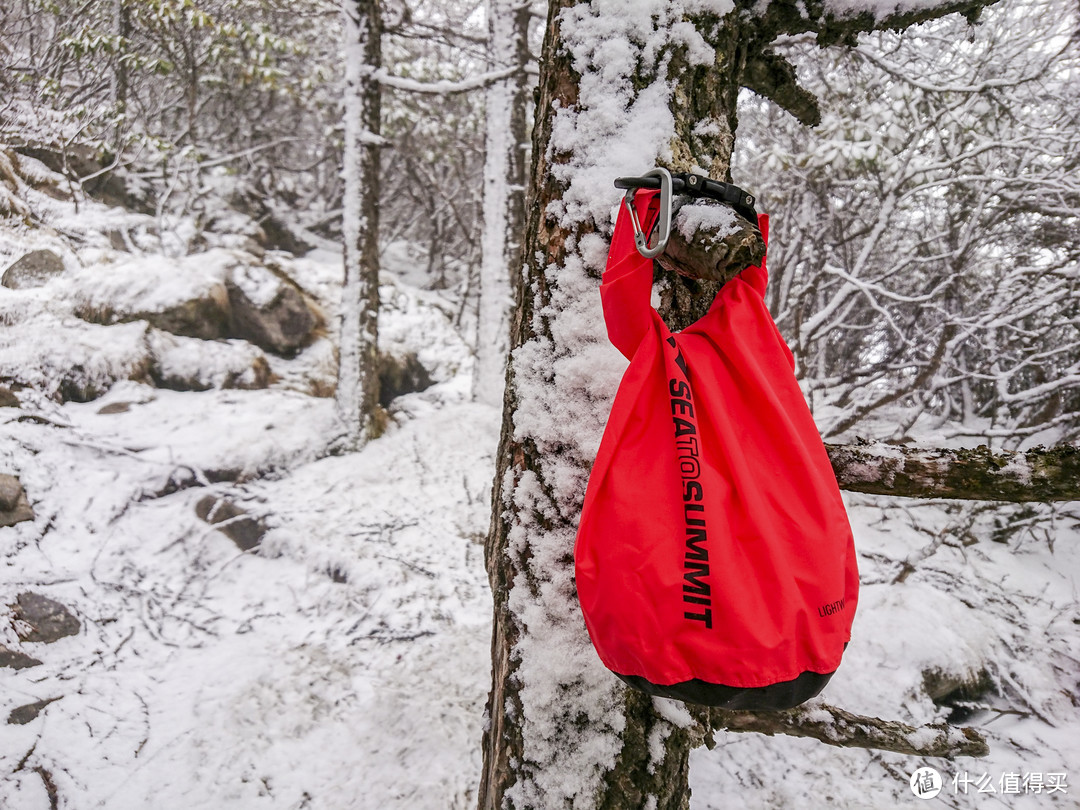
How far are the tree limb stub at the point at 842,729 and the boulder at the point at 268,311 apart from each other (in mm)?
6977

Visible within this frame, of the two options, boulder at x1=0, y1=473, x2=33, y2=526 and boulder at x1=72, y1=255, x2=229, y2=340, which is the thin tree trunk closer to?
boulder at x1=0, y1=473, x2=33, y2=526

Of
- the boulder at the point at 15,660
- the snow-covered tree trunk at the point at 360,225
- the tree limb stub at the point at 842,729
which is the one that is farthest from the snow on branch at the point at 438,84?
the tree limb stub at the point at 842,729

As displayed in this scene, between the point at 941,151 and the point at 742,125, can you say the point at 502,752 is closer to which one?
the point at 941,151

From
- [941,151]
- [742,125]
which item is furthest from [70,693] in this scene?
[742,125]

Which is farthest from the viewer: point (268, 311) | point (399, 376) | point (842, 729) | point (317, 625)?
point (399, 376)

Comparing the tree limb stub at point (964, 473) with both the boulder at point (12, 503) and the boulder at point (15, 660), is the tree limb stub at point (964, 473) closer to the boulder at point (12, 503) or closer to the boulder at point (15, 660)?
the boulder at point (15, 660)

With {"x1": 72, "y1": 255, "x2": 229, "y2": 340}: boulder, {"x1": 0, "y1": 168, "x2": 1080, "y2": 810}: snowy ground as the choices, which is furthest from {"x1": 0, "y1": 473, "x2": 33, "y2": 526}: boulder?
{"x1": 72, "y1": 255, "x2": 229, "y2": 340}: boulder

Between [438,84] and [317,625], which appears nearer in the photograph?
[317,625]

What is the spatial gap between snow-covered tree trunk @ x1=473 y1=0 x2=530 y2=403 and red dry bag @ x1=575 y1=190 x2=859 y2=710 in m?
5.75

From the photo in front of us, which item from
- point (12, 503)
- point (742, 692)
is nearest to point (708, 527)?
point (742, 692)

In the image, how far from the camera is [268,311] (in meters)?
7.03

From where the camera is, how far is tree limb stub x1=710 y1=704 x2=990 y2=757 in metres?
1.64

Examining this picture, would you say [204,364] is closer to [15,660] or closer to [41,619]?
[41,619]

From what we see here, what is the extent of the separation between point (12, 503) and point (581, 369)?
15.0ft
